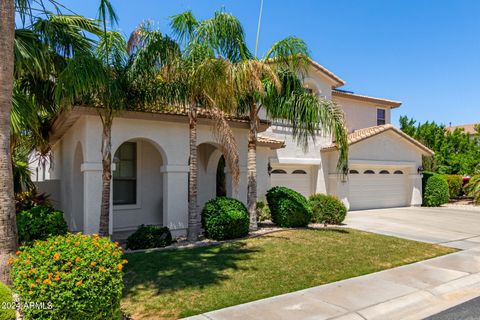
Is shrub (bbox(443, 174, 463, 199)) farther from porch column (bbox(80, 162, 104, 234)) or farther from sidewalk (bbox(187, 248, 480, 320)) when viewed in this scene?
porch column (bbox(80, 162, 104, 234))

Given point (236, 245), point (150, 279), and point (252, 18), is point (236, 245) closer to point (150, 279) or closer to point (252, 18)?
point (150, 279)

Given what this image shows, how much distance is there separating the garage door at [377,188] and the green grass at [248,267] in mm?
8673

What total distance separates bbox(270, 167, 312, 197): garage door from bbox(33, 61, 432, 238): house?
5 cm

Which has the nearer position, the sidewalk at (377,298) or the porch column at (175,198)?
the sidewalk at (377,298)

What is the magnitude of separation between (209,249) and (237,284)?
106 inches

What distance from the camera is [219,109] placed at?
10.1 metres

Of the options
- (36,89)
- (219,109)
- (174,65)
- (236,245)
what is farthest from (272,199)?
(36,89)

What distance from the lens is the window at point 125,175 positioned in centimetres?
1304

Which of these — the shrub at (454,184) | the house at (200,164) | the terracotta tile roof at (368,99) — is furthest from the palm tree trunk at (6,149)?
the shrub at (454,184)

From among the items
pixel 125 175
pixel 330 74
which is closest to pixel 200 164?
pixel 125 175

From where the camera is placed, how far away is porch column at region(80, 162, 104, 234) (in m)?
9.80

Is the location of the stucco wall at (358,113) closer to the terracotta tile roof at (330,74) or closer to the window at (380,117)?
the window at (380,117)

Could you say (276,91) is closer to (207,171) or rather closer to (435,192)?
(207,171)

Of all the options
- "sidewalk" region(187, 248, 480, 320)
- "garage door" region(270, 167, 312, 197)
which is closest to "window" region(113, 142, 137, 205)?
"garage door" region(270, 167, 312, 197)
